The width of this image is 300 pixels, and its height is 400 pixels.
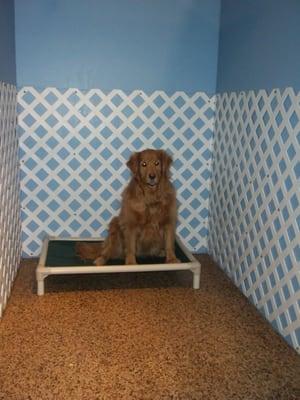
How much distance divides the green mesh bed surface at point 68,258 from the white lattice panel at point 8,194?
0.82 ft

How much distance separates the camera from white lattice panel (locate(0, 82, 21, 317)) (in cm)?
238

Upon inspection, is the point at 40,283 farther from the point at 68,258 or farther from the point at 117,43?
the point at 117,43

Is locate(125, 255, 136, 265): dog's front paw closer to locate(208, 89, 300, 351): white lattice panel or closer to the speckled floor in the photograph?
the speckled floor

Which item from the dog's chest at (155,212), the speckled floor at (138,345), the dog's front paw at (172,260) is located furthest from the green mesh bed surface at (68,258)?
the dog's chest at (155,212)

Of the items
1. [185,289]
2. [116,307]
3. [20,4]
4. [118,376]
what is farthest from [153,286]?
[20,4]

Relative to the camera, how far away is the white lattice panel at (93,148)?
120 inches

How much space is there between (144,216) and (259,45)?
126cm

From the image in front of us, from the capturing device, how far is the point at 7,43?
8.49 feet

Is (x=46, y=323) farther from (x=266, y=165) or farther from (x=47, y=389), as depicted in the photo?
(x=266, y=165)

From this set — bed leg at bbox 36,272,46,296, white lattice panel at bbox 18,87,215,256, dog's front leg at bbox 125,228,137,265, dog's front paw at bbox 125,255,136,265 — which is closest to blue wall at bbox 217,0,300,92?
white lattice panel at bbox 18,87,215,256

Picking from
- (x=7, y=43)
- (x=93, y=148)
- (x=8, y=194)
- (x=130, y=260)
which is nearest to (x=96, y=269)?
(x=130, y=260)

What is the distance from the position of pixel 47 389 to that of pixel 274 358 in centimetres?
107

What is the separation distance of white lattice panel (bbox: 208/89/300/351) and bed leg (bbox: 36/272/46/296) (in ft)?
4.20

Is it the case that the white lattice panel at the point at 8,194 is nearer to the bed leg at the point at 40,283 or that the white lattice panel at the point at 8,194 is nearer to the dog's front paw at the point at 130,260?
the bed leg at the point at 40,283
